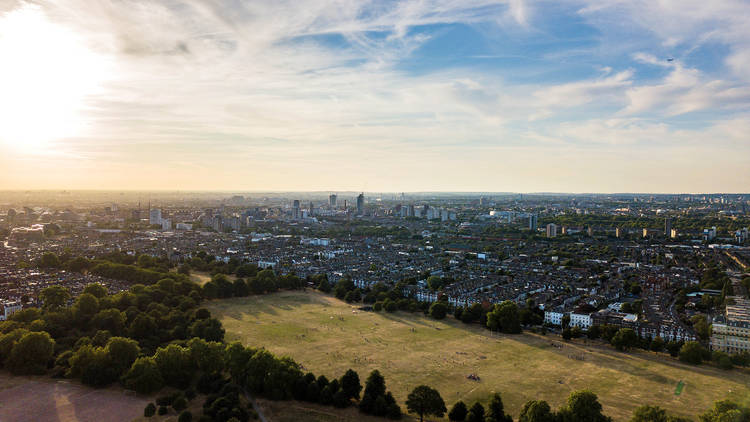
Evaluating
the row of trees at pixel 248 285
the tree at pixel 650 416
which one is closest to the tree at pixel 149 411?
the tree at pixel 650 416

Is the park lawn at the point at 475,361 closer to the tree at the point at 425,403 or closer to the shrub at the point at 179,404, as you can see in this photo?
the tree at the point at 425,403

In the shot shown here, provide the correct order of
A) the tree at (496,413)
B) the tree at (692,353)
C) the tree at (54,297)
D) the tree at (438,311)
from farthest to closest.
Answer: the tree at (438,311) < the tree at (54,297) < the tree at (692,353) < the tree at (496,413)

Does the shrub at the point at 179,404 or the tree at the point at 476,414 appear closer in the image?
the tree at the point at 476,414

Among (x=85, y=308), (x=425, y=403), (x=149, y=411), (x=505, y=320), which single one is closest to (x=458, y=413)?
(x=425, y=403)

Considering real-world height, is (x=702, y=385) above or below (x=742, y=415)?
below

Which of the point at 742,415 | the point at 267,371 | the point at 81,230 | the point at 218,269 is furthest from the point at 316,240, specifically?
the point at 742,415

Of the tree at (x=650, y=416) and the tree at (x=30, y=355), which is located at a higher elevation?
the tree at (x=650, y=416)

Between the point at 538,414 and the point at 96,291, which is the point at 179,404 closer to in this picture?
the point at 538,414

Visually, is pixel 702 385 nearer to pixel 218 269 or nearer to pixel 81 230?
pixel 218 269
